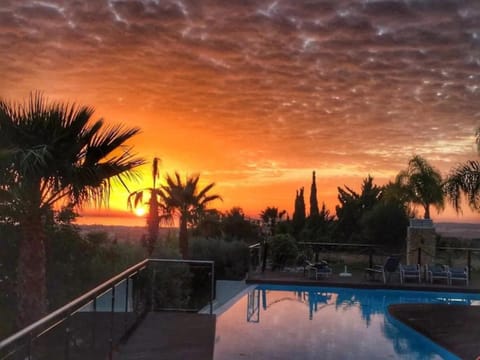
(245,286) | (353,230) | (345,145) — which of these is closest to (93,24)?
(245,286)

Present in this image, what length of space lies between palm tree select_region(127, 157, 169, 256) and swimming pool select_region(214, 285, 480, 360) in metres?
10.4

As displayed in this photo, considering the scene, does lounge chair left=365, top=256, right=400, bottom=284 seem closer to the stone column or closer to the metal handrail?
the stone column

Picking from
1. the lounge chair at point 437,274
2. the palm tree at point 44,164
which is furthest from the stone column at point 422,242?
the palm tree at point 44,164

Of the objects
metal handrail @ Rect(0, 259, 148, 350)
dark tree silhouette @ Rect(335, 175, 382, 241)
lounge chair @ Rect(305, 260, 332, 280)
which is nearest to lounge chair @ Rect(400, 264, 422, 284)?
lounge chair @ Rect(305, 260, 332, 280)

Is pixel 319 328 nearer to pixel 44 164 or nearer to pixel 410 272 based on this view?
pixel 44 164

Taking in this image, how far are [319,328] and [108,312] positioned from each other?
14.9ft

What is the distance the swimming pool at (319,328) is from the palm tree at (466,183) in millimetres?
2820

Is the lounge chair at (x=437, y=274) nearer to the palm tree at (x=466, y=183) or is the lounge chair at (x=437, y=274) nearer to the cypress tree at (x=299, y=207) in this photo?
the palm tree at (x=466, y=183)

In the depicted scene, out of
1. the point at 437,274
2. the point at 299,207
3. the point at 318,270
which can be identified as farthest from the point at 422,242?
the point at 299,207

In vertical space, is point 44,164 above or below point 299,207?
below

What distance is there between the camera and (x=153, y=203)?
24.6 metres

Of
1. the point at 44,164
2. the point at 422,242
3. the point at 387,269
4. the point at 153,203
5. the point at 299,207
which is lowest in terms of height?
the point at 387,269

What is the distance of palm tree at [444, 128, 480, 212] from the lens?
11.5m

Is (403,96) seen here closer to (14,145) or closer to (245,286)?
(245,286)
